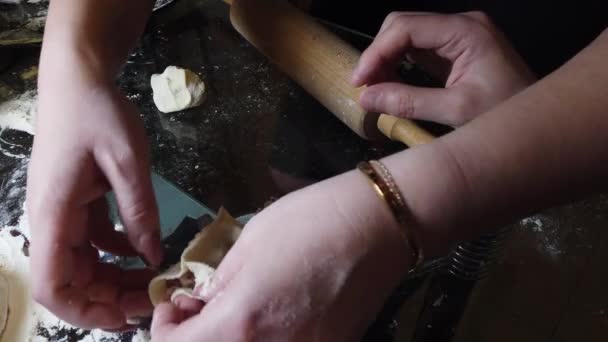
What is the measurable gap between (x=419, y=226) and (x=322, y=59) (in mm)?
513

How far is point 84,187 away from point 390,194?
1.13 ft

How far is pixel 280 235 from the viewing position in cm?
47

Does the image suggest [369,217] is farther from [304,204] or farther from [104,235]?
[104,235]

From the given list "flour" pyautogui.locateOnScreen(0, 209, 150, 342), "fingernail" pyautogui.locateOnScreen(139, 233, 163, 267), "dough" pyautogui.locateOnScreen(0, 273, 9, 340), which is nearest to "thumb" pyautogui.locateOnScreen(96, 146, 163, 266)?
"fingernail" pyautogui.locateOnScreen(139, 233, 163, 267)

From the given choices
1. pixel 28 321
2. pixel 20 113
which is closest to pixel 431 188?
pixel 28 321

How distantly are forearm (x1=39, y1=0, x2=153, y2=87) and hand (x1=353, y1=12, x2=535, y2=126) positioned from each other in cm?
37

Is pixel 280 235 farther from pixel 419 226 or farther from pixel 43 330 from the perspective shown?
pixel 43 330

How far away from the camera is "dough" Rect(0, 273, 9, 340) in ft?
2.50

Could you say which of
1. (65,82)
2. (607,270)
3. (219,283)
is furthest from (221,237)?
(607,270)

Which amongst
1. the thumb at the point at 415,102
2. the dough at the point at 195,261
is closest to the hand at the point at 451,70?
the thumb at the point at 415,102

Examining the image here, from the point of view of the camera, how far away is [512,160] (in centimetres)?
50

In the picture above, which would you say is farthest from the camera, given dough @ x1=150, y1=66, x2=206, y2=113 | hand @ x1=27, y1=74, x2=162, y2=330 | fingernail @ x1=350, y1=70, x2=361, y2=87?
dough @ x1=150, y1=66, x2=206, y2=113

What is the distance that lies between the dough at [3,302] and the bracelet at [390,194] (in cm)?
59

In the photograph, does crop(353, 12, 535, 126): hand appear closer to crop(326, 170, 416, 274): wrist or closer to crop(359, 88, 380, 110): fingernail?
crop(359, 88, 380, 110): fingernail
